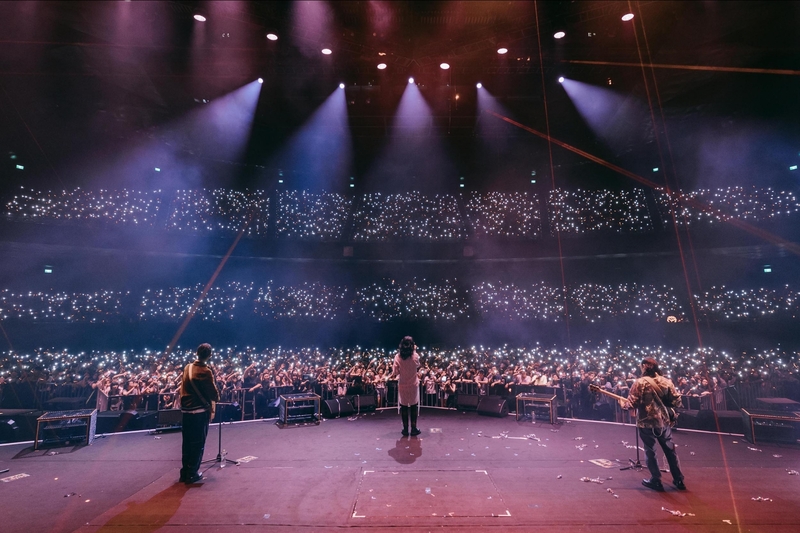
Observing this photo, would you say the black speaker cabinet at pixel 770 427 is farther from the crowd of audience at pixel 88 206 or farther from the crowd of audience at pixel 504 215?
the crowd of audience at pixel 88 206

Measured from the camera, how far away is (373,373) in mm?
11977

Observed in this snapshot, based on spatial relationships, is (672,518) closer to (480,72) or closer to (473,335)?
(480,72)

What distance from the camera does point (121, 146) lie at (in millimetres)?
14531

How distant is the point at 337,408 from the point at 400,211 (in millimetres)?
10263

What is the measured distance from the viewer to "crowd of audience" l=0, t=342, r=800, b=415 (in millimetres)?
10094

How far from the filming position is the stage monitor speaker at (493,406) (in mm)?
10156

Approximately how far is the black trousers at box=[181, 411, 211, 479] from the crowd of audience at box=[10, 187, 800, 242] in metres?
11.8

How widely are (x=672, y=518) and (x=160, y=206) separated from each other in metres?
17.9

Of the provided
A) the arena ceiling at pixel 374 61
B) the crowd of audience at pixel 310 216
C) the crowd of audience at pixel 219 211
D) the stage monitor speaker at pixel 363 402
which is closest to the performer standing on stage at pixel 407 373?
the stage monitor speaker at pixel 363 402

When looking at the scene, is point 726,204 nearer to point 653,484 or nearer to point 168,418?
point 653,484

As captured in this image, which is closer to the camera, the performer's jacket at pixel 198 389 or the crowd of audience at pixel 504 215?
the performer's jacket at pixel 198 389

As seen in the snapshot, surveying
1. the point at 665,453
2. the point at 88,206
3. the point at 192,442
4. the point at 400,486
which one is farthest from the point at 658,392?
the point at 88,206

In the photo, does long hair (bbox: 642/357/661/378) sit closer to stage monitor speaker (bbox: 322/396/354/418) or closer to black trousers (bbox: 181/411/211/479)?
black trousers (bbox: 181/411/211/479)

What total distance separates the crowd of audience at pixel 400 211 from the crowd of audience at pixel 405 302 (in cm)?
241
